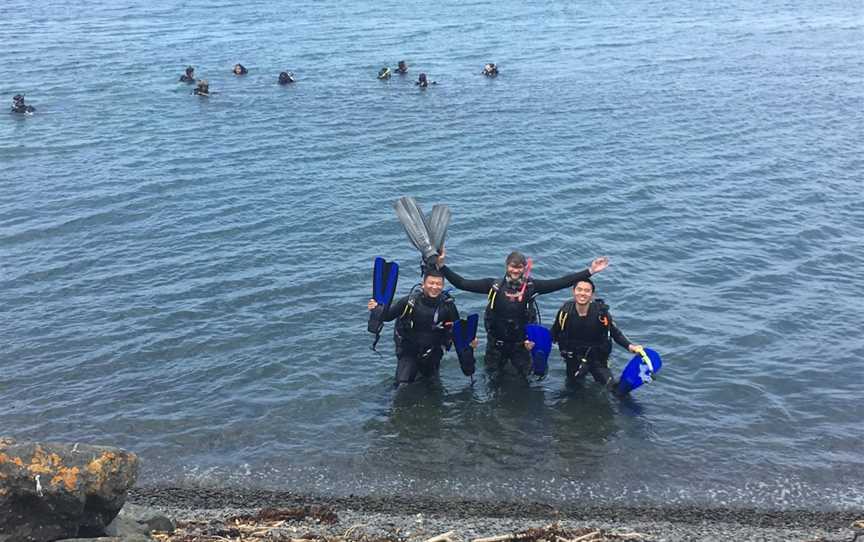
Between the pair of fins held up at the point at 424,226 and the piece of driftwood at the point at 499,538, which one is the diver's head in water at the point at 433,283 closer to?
the pair of fins held up at the point at 424,226

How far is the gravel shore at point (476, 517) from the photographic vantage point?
31.3ft

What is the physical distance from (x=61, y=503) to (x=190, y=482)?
14.9ft

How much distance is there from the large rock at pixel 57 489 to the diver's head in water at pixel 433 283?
564 centimetres

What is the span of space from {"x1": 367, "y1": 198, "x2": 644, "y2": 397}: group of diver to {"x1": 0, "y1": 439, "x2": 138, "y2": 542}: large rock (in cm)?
A: 547

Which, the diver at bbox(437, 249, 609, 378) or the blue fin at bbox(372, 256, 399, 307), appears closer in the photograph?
the diver at bbox(437, 249, 609, 378)

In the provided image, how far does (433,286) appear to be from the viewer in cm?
1201

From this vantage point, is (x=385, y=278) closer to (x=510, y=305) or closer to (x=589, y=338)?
(x=510, y=305)

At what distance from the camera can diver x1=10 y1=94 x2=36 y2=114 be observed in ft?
94.2

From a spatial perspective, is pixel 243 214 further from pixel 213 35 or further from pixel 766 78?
pixel 213 35

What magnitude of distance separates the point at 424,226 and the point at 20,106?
21.0 meters

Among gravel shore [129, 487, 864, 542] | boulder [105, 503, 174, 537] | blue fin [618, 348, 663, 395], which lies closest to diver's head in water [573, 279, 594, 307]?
blue fin [618, 348, 663, 395]

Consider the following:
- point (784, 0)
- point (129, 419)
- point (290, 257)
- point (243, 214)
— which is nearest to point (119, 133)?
point (243, 214)

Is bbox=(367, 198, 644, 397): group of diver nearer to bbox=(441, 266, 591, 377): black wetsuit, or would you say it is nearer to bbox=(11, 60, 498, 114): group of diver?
bbox=(441, 266, 591, 377): black wetsuit

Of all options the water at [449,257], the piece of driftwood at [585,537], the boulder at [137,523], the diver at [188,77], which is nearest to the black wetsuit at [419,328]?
the water at [449,257]
